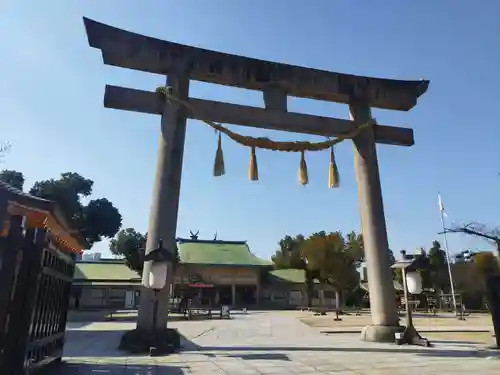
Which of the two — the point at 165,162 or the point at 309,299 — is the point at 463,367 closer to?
the point at 165,162

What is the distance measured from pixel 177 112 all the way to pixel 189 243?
31.2 metres

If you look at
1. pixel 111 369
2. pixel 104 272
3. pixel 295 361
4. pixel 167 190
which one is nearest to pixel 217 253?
pixel 104 272

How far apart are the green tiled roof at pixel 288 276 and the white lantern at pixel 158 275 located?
31.1 meters

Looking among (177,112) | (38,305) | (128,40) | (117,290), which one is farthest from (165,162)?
(117,290)

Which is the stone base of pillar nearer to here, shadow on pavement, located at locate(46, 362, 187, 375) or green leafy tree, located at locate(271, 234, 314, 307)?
shadow on pavement, located at locate(46, 362, 187, 375)

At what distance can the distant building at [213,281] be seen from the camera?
31203mm

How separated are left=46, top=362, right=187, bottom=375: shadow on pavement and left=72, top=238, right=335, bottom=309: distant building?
24.1 meters

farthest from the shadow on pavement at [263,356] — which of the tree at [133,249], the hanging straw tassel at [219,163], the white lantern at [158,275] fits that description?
the tree at [133,249]

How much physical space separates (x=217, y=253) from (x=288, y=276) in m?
7.55

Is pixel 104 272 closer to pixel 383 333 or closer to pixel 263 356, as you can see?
pixel 383 333

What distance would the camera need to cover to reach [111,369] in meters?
5.65

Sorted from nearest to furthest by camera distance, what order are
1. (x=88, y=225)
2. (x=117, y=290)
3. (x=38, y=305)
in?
(x=38, y=305), (x=117, y=290), (x=88, y=225)

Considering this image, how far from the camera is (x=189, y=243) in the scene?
128ft

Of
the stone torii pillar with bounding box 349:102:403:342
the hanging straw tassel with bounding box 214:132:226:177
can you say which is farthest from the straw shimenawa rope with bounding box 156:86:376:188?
the stone torii pillar with bounding box 349:102:403:342
